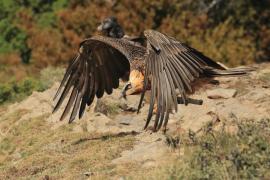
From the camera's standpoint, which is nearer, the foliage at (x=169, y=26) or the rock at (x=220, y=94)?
the rock at (x=220, y=94)

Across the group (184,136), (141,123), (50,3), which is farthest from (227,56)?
(184,136)

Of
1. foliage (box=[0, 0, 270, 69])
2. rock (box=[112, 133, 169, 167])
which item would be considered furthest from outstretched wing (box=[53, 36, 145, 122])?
foliage (box=[0, 0, 270, 69])

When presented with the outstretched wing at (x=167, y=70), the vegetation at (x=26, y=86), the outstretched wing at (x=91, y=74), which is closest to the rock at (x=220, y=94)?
the outstretched wing at (x=91, y=74)

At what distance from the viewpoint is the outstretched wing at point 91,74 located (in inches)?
458

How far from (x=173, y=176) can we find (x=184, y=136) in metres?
2.00

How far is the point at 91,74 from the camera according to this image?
11852 millimetres

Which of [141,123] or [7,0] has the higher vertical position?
[7,0]

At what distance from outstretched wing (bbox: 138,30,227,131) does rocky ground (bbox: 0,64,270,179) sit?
554 millimetres

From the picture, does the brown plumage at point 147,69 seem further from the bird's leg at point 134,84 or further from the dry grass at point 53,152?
the dry grass at point 53,152

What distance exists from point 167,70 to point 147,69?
23 cm

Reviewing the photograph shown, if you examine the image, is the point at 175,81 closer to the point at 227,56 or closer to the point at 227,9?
the point at 227,56

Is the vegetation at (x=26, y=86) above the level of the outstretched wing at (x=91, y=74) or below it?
below

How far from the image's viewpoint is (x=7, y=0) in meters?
25.8

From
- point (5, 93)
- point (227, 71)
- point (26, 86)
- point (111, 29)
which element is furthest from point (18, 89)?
point (227, 71)
